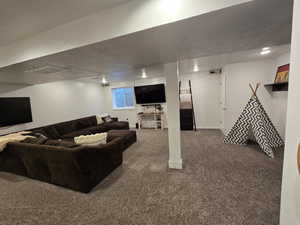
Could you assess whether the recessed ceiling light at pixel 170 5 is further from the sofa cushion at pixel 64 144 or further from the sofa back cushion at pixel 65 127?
the sofa back cushion at pixel 65 127

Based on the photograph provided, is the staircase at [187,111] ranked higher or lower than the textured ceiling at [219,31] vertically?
lower

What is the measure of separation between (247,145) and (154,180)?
2981 mm

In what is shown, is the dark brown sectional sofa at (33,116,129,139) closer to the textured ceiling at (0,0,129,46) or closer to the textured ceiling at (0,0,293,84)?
the textured ceiling at (0,0,129,46)

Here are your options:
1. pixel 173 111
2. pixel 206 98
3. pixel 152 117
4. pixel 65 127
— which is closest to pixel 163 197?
pixel 173 111

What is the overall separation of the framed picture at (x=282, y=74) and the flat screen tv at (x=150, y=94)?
12.5 feet

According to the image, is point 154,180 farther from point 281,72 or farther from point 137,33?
point 281,72

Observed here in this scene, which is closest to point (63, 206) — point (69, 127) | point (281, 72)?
point (69, 127)

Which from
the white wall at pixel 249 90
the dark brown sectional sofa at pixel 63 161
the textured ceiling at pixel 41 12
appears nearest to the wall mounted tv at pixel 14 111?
the dark brown sectional sofa at pixel 63 161

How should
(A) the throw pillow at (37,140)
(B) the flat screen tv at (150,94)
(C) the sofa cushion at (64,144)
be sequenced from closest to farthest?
(C) the sofa cushion at (64,144), (A) the throw pillow at (37,140), (B) the flat screen tv at (150,94)

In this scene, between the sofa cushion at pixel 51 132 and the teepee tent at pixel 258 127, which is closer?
the teepee tent at pixel 258 127

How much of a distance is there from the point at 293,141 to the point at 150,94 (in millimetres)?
5741

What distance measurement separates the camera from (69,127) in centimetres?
483

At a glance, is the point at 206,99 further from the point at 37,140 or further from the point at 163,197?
the point at 37,140

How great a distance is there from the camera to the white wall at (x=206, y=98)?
18.0ft
